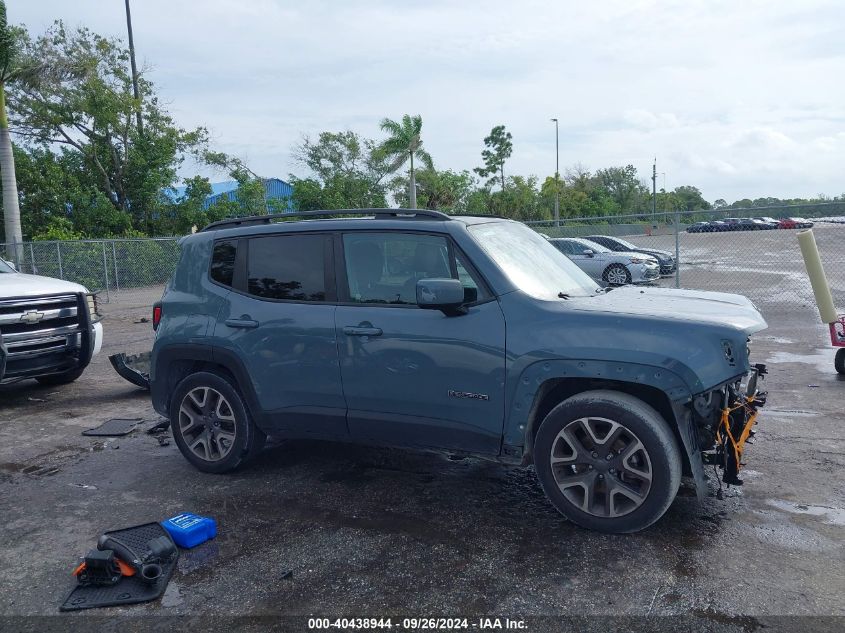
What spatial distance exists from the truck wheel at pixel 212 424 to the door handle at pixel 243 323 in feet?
1.47

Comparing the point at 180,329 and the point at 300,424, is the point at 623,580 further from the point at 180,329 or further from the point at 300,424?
the point at 180,329

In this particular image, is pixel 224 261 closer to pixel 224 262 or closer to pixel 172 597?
pixel 224 262

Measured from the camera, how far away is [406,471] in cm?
541

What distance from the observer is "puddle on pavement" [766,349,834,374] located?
353 inches

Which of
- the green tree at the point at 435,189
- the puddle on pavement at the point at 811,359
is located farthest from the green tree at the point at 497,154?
the puddle on pavement at the point at 811,359

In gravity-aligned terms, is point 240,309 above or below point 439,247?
below

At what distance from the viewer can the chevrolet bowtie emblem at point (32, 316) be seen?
7.84m

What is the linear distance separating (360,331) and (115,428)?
3.52m

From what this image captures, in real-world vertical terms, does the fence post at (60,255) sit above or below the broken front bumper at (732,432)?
above

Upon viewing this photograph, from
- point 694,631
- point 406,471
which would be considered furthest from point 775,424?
point 694,631

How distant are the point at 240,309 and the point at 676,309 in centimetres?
298

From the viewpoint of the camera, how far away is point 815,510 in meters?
4.45

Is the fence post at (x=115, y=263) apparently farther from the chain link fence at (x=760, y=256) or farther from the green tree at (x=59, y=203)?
Answer: the chain link fence at (x=760, y=256)

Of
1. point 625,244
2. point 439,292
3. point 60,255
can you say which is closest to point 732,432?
point 439,292
